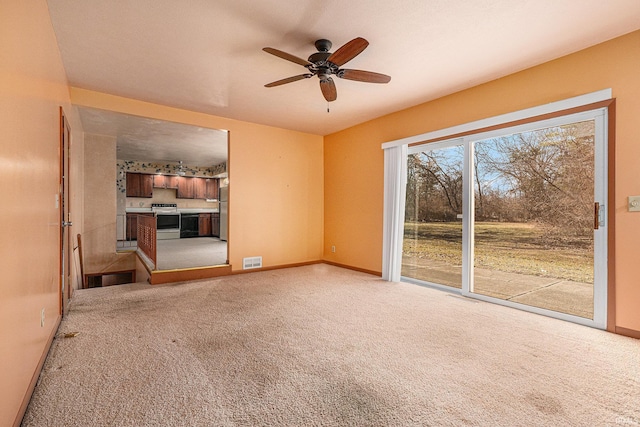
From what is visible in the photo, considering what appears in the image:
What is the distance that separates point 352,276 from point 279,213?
1.74 m

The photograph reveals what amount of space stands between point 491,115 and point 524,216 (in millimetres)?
1208

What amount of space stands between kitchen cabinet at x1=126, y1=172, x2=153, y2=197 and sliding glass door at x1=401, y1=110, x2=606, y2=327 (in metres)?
8.24

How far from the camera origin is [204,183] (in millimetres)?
10156

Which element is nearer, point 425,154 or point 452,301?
point 452,301

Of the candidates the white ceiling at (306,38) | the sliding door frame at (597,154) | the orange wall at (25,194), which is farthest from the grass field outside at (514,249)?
the orange wall at (25,194)

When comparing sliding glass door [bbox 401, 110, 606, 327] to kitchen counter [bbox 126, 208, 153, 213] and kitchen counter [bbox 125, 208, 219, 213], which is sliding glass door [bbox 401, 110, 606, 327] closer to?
kitchen counter [bbox 125, 208, 219, 213]

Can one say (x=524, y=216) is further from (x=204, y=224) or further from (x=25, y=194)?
(x=204, y=224)

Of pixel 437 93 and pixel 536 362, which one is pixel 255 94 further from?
pixel 536 362

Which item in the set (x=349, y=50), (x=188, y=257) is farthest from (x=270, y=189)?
(x=349, y=50)

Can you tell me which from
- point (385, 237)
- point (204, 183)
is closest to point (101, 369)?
point (385, 237)

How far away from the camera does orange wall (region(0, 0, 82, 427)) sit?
1321 millimetres

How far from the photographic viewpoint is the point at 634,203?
2.51 metres

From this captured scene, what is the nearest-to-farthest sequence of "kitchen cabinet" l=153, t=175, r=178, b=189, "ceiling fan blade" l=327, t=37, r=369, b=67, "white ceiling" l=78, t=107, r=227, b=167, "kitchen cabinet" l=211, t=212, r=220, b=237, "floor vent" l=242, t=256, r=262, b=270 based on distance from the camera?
"ceiling fan blade" l=327, t=37, r=369, b=67 → "white ceiling" l=78, t=107, r=227, b=167 → "floor vent" l=242, t=256, r=262, b=270 → "kitchen cabinet" l=153, t=175, r=178, b=189 → "kitchen cabinet" l=211, t=212, r=220, b=237

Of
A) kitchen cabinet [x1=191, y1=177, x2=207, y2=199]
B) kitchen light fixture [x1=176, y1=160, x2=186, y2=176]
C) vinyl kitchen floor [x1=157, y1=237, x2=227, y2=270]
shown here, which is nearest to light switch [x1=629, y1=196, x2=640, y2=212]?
vinyl kitchen floor [x1=157, y1=237, x2=227, y2=270]
